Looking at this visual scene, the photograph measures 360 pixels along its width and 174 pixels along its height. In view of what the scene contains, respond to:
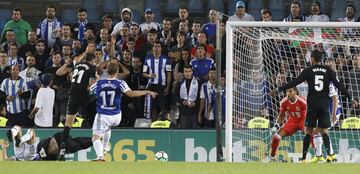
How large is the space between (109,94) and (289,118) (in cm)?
315

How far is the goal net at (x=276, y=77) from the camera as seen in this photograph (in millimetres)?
17594

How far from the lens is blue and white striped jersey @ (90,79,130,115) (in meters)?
15.9

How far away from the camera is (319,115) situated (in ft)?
53.1

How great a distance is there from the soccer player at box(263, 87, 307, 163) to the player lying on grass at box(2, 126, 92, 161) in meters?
2.80

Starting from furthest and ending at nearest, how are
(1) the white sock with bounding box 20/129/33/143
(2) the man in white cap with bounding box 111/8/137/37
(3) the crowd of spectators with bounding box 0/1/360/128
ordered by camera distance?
(2) the man in white cap with bounding box 111/8/137/37 < (3) the crowd of spectators with bounding box 0/1/360/128 < (1) the white sock with bounding box 20/129/33/143

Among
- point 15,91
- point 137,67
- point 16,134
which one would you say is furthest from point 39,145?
point 137,67

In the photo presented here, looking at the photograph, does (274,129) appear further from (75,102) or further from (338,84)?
(75,102)

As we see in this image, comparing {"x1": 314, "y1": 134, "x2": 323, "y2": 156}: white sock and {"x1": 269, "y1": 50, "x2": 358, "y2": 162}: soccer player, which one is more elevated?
{"x1": 269, "y1": 50, "x2": 358, "y2": 162}: soccer player

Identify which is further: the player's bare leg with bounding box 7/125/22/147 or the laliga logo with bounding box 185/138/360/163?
the laliga logo with bounding box 185/138/360/163

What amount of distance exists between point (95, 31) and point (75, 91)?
3867mm

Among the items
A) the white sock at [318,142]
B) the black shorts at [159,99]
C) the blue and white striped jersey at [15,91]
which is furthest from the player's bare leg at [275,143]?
the blue and white striped jersey at [15,91]

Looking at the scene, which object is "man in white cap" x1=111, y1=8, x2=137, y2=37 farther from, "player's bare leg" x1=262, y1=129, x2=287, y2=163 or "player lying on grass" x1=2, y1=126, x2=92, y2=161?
"player's bare leg" x1=262, y1=129, x2=287, y2=163

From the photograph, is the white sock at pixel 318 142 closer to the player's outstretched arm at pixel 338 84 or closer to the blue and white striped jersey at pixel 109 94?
the player's outstretched arm at pixel 338 84

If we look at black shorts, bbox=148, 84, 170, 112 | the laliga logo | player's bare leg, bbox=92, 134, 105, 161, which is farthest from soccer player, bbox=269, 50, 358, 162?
black shorts, bbox=148, 84, 170, 112
